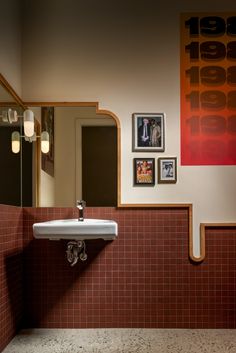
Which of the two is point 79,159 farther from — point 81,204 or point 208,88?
Result: point 208,88

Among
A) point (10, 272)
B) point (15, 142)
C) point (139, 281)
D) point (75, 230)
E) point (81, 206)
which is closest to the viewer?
point (75, 230)

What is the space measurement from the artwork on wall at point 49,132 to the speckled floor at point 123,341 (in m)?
1.23

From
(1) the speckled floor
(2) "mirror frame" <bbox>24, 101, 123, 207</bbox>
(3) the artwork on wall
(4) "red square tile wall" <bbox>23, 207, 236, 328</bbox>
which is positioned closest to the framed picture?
(2) "mirror frame" <bbox>24, 101, 123, 207</bbox>

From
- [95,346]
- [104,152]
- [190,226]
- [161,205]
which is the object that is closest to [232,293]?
[190,226]

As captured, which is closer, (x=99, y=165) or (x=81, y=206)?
(x=81, y=206)

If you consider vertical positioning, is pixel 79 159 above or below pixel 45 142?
below

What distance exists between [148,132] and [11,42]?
4.01 ft

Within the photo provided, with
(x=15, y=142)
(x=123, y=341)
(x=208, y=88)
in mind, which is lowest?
(x=123, y=341)

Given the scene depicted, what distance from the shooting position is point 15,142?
10.8 feet

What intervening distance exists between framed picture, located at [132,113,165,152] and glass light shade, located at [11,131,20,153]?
88 cm

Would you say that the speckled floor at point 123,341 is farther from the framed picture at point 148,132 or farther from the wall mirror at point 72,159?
the framed picture at point 148,132

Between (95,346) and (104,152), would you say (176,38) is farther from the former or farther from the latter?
(95,346)

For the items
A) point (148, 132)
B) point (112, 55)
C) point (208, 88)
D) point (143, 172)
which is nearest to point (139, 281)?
point (143, 172)

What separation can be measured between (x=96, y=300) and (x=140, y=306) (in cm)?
34
